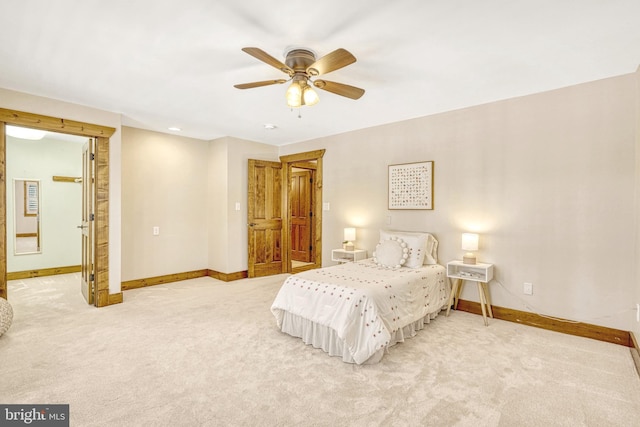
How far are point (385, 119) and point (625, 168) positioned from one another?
98.4 inches

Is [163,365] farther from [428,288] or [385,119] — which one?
[385,119]

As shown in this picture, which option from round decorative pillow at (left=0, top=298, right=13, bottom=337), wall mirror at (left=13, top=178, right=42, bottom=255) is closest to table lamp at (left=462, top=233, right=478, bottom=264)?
Result: round decorative pillow at (left=0, top=298, right=13, bottom=337)

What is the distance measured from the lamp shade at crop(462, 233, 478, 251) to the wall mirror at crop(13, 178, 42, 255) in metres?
6.72

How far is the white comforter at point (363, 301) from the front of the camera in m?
2.47

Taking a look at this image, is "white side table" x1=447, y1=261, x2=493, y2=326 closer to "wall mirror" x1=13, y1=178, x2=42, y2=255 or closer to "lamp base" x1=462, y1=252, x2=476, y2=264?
"lamp base" x1=462, y1=252, x2=476, y2=264

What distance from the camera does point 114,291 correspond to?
397cm

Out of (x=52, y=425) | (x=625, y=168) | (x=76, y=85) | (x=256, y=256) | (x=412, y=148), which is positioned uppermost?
(x=76, y=85)

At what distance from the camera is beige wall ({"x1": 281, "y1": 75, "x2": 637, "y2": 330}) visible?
2.84 metres

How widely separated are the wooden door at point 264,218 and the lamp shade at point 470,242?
3.42m

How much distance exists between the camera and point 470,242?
3.40 metres

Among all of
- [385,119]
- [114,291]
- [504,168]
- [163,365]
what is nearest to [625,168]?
[504,168]

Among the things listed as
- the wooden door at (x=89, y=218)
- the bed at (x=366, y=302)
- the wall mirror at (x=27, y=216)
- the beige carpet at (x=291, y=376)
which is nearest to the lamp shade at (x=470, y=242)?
the bed at (x=366, y=302)

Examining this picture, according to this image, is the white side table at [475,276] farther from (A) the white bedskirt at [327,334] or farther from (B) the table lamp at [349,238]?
(B) the table lamp at [349,238]

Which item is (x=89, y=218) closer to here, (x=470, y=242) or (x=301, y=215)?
(x=301, y=215)
